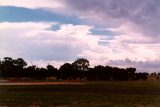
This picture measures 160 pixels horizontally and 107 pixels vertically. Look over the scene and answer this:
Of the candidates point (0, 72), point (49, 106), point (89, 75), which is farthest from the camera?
point (89, 75)

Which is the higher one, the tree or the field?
the tree

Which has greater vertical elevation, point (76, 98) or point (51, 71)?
point (51, 71)

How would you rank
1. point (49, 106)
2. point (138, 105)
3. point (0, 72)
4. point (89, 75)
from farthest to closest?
point (89, 75) → point (0, 72) → point (138, 105) → point (49, 106)

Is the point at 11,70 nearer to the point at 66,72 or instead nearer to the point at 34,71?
the point at 34,71

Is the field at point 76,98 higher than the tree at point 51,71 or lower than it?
lower

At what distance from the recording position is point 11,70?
609 ft

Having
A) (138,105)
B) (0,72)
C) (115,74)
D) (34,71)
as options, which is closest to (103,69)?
(115,74)

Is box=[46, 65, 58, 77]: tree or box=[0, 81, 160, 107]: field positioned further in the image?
box=[46, 65, 58, 77]: tree

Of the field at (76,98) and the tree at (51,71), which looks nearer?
the field at (76,98)

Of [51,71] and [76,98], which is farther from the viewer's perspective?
[51,71]

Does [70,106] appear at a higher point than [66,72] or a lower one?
lower

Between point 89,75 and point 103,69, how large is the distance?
32.5ft

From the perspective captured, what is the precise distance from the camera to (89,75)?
7525 inches

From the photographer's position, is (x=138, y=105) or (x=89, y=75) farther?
(x=89, y=75)
